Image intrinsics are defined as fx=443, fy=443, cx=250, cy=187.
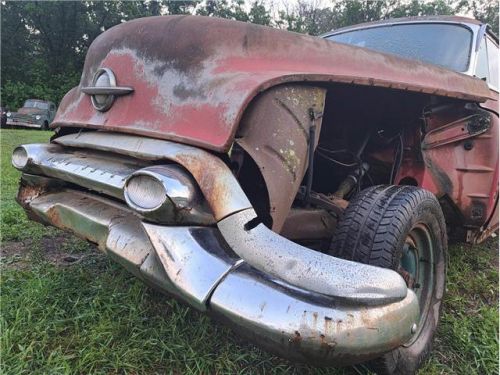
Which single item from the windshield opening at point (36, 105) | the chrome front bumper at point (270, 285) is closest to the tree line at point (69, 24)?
the windshield opening at point (36, 105)

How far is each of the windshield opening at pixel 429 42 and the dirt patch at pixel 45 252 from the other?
109 inches

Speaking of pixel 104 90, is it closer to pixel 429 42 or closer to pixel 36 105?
pixel 429 42

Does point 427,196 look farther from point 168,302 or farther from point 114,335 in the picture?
point 114,335

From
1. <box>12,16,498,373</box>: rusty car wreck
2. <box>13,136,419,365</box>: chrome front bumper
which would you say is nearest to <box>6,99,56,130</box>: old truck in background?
<box>12,16,498,373</box>: rusty car wreck

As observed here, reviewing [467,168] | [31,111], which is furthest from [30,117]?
[467,168]

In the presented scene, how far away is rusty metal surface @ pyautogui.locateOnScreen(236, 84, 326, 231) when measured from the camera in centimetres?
173

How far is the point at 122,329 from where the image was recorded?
2.09m

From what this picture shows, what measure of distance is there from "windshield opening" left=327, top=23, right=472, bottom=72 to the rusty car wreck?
1.33 feet

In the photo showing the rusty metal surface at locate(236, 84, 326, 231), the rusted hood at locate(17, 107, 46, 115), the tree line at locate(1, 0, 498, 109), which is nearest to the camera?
the rusty metal surface at locate(236, 84, 326, 231)

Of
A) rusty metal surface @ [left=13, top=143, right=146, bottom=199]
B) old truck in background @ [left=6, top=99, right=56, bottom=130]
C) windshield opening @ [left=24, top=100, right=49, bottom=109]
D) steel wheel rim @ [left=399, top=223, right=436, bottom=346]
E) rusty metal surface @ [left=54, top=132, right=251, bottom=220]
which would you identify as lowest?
old truck in background @ [left=6, top=99, right=56, bottom=130]

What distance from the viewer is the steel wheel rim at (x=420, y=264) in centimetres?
224

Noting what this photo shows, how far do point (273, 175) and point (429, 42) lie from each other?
7.86 ft

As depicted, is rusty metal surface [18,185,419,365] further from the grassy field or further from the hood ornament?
the hood ornament

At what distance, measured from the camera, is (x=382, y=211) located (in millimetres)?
2014
